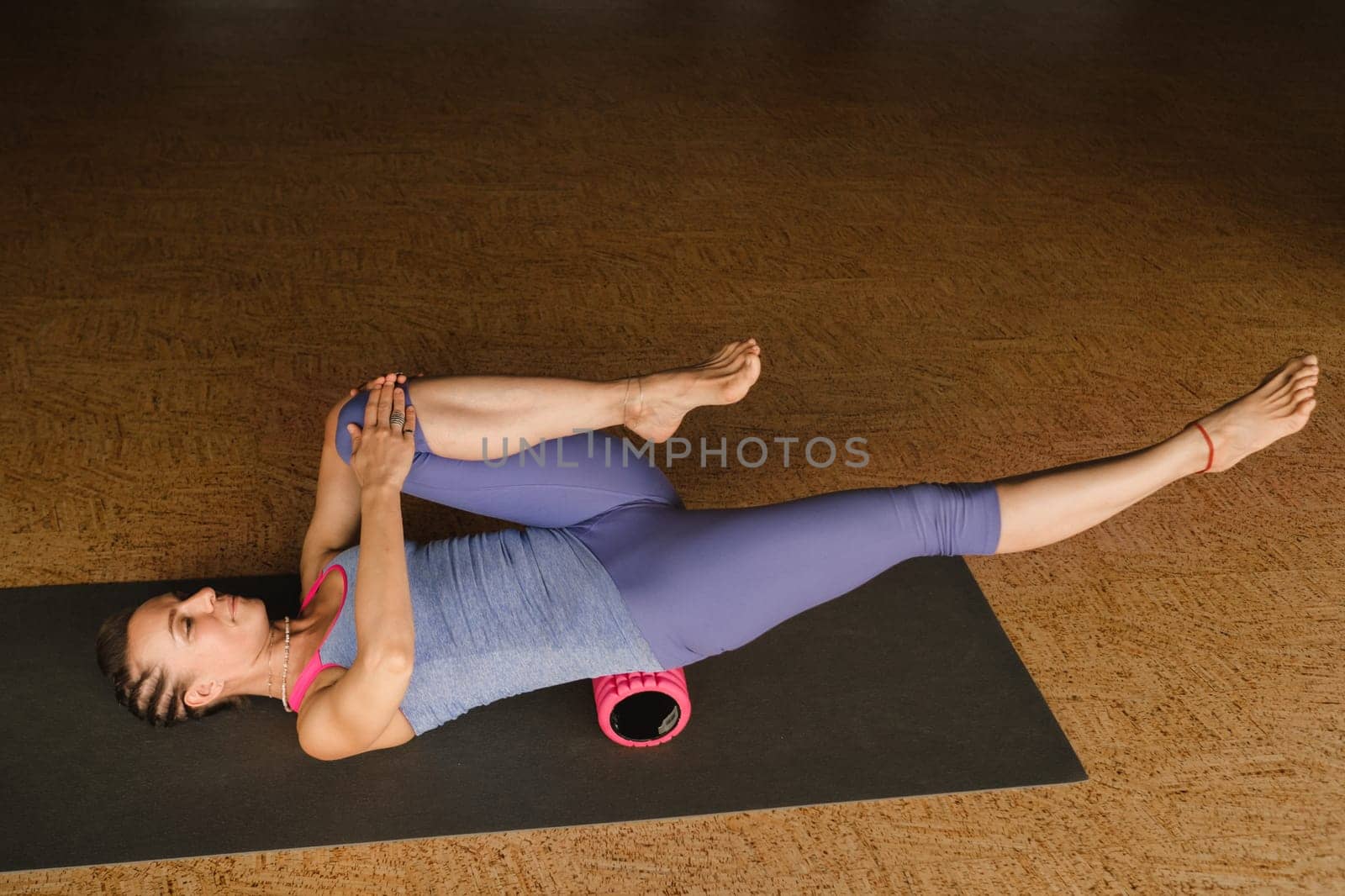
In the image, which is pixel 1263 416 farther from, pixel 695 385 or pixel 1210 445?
pixel 695 385

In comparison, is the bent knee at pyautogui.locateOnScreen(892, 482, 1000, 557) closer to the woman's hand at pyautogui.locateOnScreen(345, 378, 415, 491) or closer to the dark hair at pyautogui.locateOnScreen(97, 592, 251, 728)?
the woman's hand at pyautogui.locateOnScreen(345, 378, 415, 491)

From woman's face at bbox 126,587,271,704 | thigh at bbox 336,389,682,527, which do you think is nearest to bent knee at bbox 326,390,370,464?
thigh at bbox 336,389,682,527

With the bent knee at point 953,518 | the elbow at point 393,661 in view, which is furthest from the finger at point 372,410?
the bent knee at point 953,518

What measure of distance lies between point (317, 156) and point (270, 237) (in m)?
0.62

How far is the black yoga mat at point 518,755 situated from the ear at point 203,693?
5.8 inches

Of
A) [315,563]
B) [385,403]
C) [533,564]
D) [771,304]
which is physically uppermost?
[385,403]

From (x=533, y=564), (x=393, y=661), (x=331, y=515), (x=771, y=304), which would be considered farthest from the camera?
(x=771, y=304)

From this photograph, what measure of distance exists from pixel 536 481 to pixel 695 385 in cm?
30

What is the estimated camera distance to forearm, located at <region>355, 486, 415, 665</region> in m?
1.54

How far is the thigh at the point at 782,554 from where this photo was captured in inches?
66.2

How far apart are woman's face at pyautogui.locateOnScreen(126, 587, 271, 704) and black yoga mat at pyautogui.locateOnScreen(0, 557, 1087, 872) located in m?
0.19

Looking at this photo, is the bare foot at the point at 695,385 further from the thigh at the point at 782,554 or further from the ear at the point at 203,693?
the ear at the point at 203,693

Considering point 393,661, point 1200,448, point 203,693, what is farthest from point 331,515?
point 1200,448

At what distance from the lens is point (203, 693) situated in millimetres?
1740
